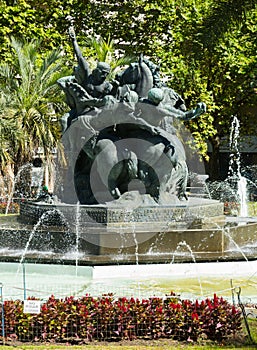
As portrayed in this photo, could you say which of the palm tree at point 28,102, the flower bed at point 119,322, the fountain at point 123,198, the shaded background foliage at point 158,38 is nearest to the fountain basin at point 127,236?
the fountain at point 123,198

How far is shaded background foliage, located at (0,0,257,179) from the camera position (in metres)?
26.7

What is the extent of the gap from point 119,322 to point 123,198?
545 cm

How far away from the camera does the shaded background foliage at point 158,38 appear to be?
26.7 m

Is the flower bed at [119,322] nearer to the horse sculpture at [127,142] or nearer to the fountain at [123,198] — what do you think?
the fountain at [123,198]

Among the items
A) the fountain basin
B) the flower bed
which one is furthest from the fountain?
the flower bed

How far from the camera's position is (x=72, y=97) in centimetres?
1325

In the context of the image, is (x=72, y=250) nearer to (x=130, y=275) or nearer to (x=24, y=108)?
(x=130, y=275)

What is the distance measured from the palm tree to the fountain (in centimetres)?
1031

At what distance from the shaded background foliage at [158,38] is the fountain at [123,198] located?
13289 mm

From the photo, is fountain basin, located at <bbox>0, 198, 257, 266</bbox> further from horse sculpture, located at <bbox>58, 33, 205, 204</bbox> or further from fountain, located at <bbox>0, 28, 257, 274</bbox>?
horse sculpture, located at <bbox>58, 33, 205, 204</bbox>

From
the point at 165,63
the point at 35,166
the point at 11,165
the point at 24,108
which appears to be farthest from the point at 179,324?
the point at 35,166

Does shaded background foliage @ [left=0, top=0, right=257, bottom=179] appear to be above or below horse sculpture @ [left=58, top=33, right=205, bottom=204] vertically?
above

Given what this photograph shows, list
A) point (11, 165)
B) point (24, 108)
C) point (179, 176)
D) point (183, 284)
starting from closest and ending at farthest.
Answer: point (183, 284)
point (179, 176)
point (24, 108)
point (11, 165)

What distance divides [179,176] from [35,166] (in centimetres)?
2586
